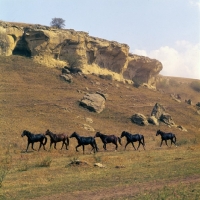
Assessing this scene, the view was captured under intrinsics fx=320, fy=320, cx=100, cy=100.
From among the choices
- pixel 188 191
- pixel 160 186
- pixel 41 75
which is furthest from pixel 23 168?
pixel 41 75

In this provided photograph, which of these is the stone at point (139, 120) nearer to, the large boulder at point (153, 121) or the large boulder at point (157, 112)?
Result: the large boulder at point (153, 121)

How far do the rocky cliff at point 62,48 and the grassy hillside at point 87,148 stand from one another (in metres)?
3.14

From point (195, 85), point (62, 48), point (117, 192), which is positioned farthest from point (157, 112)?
point (195, 85)

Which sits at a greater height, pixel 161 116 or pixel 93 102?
pixel 93 102

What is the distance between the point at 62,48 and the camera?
60875mm

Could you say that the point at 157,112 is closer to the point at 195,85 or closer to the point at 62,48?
the point at 62,48

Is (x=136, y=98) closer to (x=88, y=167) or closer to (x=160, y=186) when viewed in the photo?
(x=88, y=167)

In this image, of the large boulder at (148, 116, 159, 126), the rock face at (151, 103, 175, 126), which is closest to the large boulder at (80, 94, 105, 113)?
the large boulder at (148, 116, 159, 126)

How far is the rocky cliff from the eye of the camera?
2199 inches

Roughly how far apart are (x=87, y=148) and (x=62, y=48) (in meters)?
36.8

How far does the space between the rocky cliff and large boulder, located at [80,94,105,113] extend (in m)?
13.6

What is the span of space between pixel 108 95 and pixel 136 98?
7.43 meters

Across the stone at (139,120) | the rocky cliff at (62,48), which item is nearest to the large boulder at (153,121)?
the stone at (139,120)

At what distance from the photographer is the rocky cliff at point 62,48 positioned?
183 ft
